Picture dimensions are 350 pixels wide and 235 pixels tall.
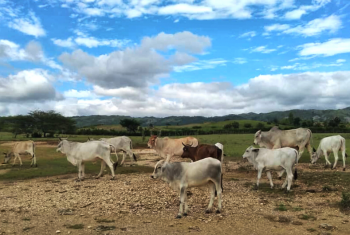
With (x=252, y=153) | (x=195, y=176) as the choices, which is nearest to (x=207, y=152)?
(x=252, y=153)

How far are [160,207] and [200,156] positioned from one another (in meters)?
4.08

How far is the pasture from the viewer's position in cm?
845

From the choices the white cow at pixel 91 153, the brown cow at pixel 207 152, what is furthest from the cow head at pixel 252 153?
the white cow at pixel 91 153

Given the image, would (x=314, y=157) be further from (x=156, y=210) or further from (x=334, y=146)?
(x=156, y=210)

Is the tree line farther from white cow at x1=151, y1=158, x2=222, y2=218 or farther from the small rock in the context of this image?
the small rock

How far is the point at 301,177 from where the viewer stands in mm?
15188

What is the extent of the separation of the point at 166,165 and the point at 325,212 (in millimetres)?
5254

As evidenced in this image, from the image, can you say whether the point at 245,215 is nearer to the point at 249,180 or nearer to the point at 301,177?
the point at 249,180

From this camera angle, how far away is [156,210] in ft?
33.5

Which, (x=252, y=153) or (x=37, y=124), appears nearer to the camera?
(x=252, y=153)

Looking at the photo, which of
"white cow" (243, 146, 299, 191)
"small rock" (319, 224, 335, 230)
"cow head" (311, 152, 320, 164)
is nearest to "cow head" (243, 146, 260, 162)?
"white cow" (243, 146, 299, 191)

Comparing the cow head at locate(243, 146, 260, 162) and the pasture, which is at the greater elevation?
the cow head at locate(243, 146, 260, 162)

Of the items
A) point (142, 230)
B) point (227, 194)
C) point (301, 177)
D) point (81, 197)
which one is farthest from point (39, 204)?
point (301, 177)

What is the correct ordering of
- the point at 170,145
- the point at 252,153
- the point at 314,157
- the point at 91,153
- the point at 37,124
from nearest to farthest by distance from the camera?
1. the point at 252,153
2. the point at 91,153
3. the point at 170,145
4. the point at 314,157
5. the point at 37,124
